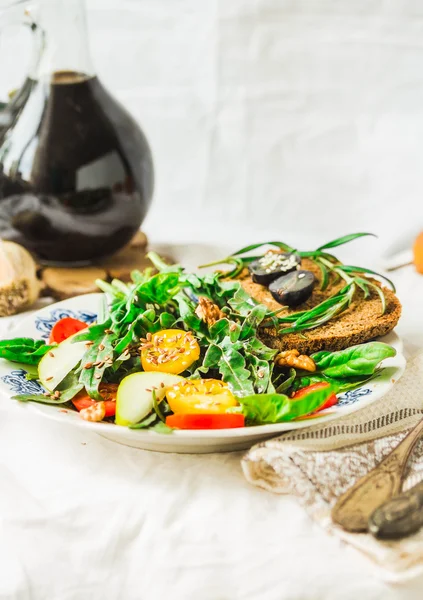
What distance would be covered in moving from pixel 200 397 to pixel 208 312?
218 millimetres

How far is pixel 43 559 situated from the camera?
1.09 metres

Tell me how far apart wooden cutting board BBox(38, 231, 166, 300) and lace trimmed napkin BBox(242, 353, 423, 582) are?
808 mm

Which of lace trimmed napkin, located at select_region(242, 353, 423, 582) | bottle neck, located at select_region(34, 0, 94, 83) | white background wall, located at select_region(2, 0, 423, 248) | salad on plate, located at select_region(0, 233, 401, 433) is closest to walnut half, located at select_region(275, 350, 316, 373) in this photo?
salad on plate, located at select_region(0, 233, 401, 433)

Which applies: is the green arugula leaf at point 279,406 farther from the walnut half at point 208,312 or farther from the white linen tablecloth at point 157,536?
the walnut half at point 208,312

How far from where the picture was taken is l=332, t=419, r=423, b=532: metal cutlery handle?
41.1 inches

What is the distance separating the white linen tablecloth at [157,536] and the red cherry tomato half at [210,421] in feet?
0.36

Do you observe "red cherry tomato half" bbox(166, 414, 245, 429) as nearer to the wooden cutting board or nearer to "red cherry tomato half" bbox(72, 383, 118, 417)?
"red cherry tomato half" bbox(72, 383, 118, 417)

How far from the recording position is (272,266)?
5.19ft

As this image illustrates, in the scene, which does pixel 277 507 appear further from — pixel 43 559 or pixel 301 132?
pixel 301 132

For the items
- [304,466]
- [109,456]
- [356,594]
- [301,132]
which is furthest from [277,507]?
[301,132]

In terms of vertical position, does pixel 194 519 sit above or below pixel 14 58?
below

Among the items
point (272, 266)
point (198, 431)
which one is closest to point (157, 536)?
point (198, 431)

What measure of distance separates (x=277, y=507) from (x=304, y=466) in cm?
8

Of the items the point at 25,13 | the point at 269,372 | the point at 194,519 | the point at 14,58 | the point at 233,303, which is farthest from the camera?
the point at 14,58
